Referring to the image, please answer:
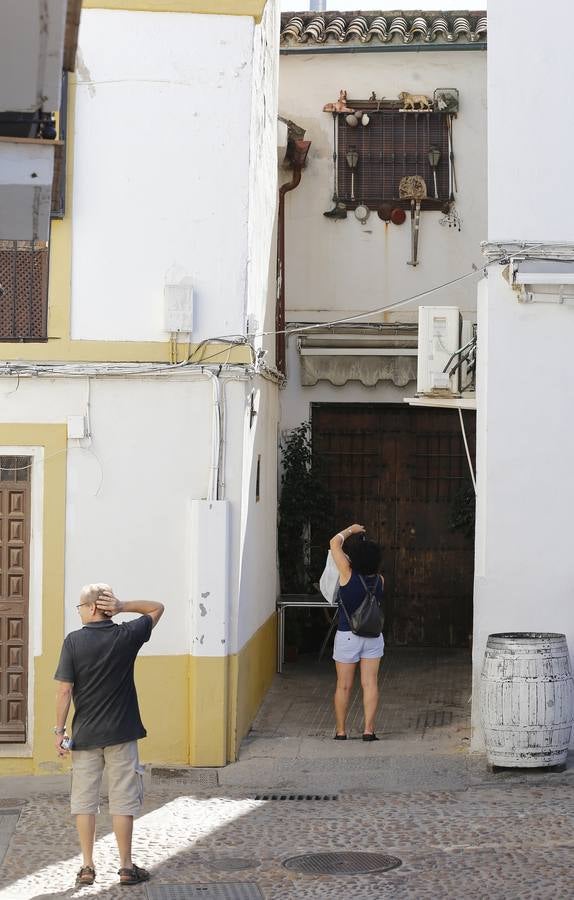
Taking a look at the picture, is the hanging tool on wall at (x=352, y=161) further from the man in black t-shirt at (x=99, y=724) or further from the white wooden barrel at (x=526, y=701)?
the man in black t-shirt at (x=99, y=724)

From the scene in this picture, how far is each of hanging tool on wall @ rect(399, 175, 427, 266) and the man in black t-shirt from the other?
26.9ft

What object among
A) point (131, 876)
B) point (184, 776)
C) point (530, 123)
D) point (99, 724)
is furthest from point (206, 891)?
point (530, 123)

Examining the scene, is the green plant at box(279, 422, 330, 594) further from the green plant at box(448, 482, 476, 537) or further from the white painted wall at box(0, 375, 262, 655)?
the white painted wall at box(0, 375, 262, 655)

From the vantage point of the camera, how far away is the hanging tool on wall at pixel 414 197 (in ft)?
48.1

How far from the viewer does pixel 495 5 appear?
998cm

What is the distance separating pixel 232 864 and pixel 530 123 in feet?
18.8

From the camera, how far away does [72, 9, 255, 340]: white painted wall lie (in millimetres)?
10086

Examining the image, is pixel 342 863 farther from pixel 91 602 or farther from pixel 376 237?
pixel 376 237

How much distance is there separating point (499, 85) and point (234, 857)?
19.2 feet

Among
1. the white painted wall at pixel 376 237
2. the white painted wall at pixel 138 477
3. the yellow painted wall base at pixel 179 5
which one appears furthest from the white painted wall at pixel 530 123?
the white painted wall at pixel 376 237

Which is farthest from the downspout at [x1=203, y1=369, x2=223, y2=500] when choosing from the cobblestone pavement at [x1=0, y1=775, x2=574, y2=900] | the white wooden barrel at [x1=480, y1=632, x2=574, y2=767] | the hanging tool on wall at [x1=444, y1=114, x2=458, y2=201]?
the hanging tool on wall at [x1=444, y1=114, x2=458, y2=201]

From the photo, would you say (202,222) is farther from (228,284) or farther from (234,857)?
(234,857)

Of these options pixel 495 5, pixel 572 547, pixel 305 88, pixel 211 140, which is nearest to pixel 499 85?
pixel 495 5

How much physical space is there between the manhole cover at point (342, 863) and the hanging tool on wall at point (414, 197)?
27.0 ft
